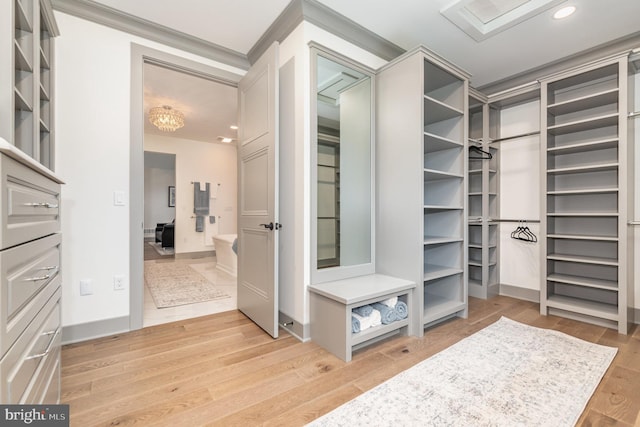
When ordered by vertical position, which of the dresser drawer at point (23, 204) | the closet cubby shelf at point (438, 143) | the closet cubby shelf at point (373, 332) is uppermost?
the closet cubby shelf at point (438, 143)

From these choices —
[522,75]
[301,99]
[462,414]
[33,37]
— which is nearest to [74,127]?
[33,37]

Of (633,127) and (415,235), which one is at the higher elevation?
(633,127)

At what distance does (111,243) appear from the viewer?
2.37 metres

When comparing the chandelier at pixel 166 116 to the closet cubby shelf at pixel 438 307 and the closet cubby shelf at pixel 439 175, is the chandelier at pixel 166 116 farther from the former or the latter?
the closet cubby shelf at pixel 438 307

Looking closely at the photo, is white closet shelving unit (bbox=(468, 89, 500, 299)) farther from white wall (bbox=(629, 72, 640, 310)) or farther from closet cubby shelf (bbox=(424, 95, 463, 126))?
white wall (bbox=(629, 72, 640, 310))

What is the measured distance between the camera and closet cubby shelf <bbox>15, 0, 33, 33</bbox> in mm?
1384

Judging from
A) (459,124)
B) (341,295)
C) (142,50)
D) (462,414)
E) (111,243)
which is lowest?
(462,414)

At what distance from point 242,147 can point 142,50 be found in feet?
3.75

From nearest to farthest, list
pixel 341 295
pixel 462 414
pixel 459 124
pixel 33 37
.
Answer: pixel 462 414
pixel 33 37
pixel 341 295
pixel 459 124

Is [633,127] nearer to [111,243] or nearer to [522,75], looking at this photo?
[522,75]

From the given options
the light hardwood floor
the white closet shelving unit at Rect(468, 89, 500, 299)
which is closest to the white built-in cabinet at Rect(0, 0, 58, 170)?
the light hardwood floor

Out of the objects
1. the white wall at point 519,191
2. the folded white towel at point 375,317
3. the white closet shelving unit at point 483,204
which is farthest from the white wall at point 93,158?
the white wall at point 519,191

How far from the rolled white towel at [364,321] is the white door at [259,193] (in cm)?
65

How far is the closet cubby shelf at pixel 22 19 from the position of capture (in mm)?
1384
